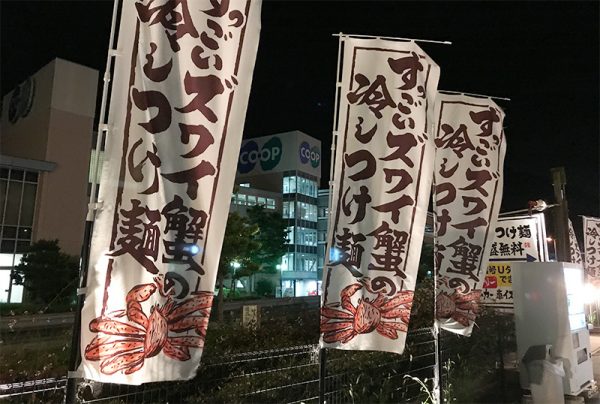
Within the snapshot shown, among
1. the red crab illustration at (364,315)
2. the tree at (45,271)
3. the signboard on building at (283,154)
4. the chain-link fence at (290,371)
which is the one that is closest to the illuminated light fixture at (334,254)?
the red crab illustration at (364,315)

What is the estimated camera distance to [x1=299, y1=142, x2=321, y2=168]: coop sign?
64.2 meters

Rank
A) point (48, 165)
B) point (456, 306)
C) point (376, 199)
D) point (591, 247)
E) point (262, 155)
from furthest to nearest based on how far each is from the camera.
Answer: point (262, 155) → point (48, 165) → point (591, 247) → point (456, 306) → point (376, 199)

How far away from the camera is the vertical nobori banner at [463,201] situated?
723 centimetres

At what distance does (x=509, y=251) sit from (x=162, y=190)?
923 cm

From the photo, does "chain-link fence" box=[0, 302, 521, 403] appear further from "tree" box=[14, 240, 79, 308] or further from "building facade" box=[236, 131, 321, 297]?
"building facade" box=[236, 131, 321, 297]

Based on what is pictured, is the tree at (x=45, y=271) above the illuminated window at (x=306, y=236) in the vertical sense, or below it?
below

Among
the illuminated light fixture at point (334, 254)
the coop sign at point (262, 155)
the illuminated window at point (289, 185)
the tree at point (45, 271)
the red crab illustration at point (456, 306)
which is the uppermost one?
the coop sign at point (262, 155)

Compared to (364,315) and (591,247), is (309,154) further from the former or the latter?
(364,315)

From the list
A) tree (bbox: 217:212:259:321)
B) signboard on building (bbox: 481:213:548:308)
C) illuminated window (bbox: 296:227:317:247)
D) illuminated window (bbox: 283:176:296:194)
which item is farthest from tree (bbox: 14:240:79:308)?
illuminated window (bbox: 283:176:296:194)

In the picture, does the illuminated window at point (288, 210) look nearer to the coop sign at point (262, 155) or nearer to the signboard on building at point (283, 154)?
the signboard on building at point (283, 154)

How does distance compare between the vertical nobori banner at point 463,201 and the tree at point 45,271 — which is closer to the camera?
the vertical nobori banner at point 463,201

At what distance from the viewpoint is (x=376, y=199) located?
5484 millimetres

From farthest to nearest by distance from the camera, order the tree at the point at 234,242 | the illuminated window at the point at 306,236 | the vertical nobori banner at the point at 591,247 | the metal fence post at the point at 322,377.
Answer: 1. the illuminated window at the point at 306,236
2. the tree at the point at 234,242
3. the vertical nobori banner at the point at 591,247
4. the metal fence post at the point at 322,377

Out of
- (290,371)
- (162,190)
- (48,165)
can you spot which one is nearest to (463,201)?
(290,371)
